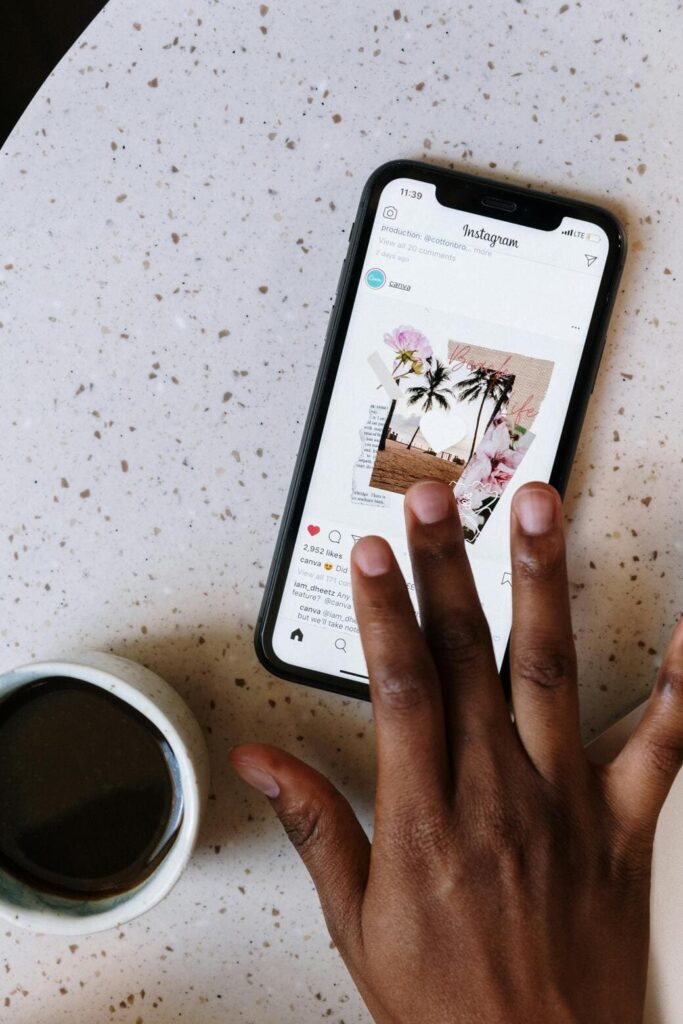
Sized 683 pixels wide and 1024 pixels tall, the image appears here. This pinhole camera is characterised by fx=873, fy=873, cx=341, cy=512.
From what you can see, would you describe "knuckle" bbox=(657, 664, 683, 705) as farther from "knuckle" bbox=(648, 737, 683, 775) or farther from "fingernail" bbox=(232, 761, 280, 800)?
"fingernail" bbox=(232, 761, 280, 800)

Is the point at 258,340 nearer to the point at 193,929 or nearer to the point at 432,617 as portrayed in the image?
the point at 432,617

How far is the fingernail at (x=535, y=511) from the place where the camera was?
54cm

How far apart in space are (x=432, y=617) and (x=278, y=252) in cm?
29

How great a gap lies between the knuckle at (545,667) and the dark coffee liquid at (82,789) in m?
0.26

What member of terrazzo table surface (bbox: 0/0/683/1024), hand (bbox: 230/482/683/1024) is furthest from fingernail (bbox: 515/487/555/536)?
terrazzo table surface (bbox: 0/0/683/1024)

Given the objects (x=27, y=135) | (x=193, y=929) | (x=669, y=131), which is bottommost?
(x=193, y=929)

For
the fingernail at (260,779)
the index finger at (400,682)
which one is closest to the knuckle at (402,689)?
the index finger at (400,682)

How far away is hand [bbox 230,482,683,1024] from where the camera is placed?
0.52 metres

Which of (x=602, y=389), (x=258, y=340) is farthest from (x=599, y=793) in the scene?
(x=258, y=340)

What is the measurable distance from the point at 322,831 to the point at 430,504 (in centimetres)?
22

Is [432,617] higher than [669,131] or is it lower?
lower

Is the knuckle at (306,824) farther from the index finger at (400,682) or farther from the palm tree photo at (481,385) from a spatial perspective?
the palm tree photo at (481,385)

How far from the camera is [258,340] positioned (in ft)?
2.11

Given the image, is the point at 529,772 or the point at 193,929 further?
the point at 193,929
